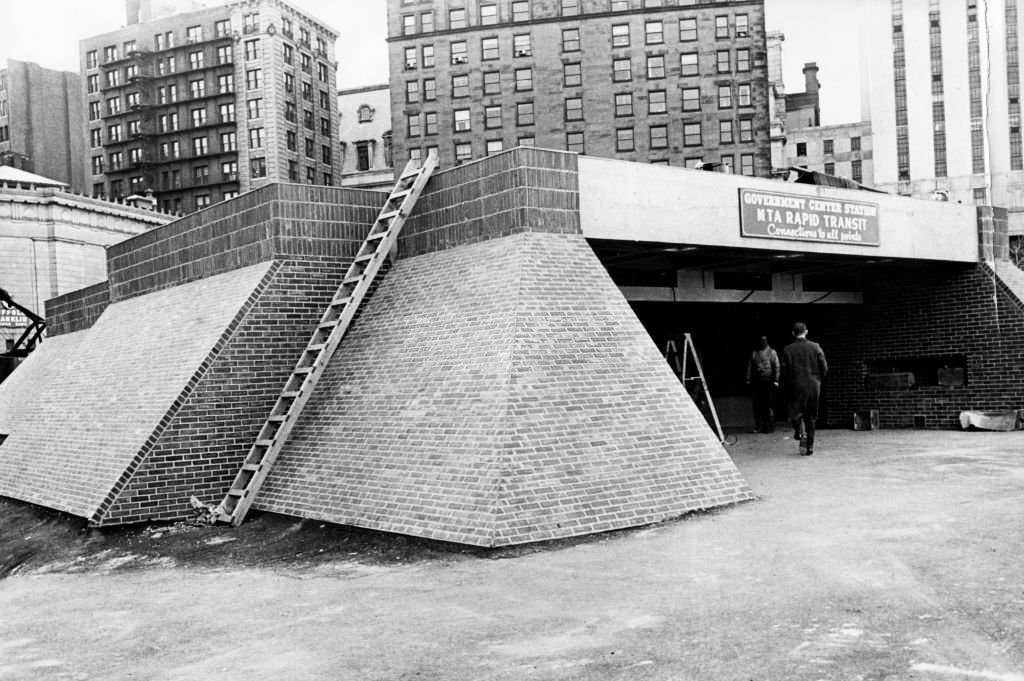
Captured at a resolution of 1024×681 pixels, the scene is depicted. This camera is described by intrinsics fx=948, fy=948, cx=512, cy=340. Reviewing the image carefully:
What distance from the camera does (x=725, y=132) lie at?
6588 centimetres

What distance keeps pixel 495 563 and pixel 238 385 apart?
594 cm

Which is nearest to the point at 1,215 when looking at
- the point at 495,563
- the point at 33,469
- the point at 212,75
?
the point at 212,75

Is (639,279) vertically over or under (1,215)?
under

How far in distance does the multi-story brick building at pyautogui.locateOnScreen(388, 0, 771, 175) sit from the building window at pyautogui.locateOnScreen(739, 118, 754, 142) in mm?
139

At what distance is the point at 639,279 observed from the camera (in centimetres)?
1773

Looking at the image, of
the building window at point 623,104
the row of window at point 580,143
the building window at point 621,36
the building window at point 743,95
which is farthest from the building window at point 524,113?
the building window at point 743,95

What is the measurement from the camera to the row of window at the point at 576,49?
217ft

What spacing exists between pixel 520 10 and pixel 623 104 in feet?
33.4

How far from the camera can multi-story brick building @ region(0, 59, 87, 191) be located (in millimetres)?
97188

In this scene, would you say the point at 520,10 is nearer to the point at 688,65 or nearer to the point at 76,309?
the point at 688,65

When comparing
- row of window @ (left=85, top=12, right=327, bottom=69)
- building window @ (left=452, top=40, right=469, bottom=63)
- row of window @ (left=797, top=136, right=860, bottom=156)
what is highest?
row of window @ (left=85, top=12, right=327, bottom=69)

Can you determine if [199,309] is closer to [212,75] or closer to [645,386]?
[645,386]

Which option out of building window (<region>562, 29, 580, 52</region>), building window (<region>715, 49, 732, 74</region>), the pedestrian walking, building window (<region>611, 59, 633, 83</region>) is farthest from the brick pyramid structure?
building window (<region>562, 29, 580, 52</region>)

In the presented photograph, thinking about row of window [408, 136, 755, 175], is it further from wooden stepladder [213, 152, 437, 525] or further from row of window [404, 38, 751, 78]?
wooden stepladder [213, 152, 437, 525]
